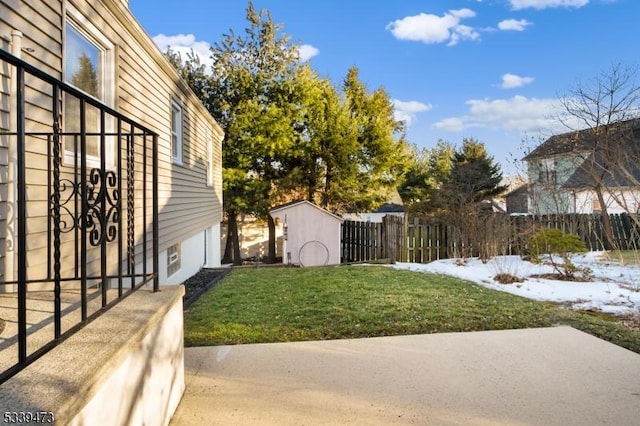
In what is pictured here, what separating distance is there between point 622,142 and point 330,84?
537 inches

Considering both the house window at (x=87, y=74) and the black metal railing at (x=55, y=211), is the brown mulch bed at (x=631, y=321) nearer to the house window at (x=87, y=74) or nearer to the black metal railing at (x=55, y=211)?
the black metal railing at (x=55, y=211)

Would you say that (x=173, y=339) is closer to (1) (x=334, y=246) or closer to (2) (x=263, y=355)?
(2) (x=263, y=355)

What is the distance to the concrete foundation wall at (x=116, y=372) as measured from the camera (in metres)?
1.27

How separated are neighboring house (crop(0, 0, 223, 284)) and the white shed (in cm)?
379

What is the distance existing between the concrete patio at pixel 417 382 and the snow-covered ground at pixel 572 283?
2.47 m

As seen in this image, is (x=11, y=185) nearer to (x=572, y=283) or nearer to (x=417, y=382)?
(x=417, y=382)

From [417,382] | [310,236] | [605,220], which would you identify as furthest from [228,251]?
[417,382]

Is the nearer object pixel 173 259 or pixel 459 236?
pixel 173 259

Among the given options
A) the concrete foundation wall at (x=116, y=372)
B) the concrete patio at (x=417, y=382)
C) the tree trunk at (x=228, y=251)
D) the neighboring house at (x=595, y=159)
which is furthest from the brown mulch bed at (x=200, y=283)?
the tree trunk at (x=228, y=251)

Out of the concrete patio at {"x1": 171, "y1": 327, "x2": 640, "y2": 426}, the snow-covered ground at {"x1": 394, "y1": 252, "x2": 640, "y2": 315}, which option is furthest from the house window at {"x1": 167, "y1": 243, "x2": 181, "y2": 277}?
the snow-covered ground at {"x1": 394, "y1": 252, "x2": 640, "y2": 315}

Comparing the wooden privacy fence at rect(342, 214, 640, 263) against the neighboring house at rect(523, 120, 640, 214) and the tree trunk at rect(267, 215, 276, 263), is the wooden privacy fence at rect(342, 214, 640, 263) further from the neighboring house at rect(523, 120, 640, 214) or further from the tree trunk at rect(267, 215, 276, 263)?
the tree trunk at rect(267, 215, 276, 263)

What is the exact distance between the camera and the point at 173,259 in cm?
837

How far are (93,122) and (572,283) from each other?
7979 mm

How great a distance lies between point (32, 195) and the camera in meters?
3.25
